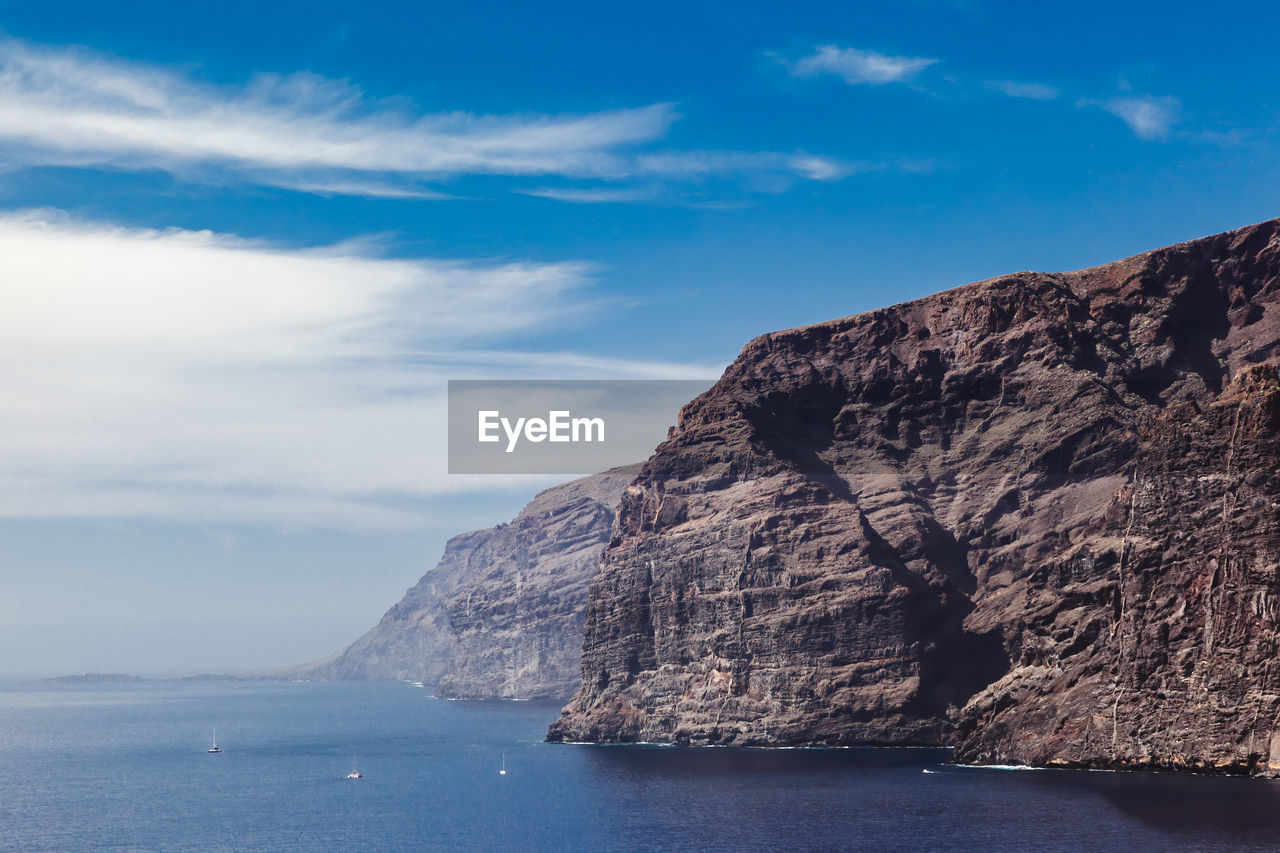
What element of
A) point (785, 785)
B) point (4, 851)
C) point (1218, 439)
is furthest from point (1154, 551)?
point (4, 851)

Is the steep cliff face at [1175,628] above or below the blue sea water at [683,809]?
above

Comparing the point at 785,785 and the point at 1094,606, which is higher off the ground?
the point at 1094,606

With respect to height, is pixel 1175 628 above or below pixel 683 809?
above

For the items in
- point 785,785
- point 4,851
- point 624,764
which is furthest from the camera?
point 624,764

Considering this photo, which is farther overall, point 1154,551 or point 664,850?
point 1154,551

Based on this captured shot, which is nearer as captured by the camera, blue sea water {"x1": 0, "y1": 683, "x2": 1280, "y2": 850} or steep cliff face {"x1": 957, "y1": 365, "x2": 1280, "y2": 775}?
blue sea water {"x1": 0, "y1": 683, "x2": 1280, "y2": 850}

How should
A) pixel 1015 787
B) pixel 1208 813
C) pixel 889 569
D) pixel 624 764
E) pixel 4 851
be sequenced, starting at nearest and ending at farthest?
1. pixel 1208 813
2. pixel 4 851
3. pixel 1015 787
4. pixel 624 764
5. pixel 889 569


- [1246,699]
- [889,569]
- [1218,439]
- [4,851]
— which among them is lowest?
[4,851]

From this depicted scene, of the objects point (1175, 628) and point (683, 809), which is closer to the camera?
point (683, 809)

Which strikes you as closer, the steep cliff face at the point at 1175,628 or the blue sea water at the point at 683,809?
the blue sea water at the point at 683,809

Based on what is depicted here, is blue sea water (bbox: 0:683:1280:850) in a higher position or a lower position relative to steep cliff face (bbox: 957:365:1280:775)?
lower

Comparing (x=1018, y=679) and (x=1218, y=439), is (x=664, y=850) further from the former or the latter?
(x=1218, y=439)
